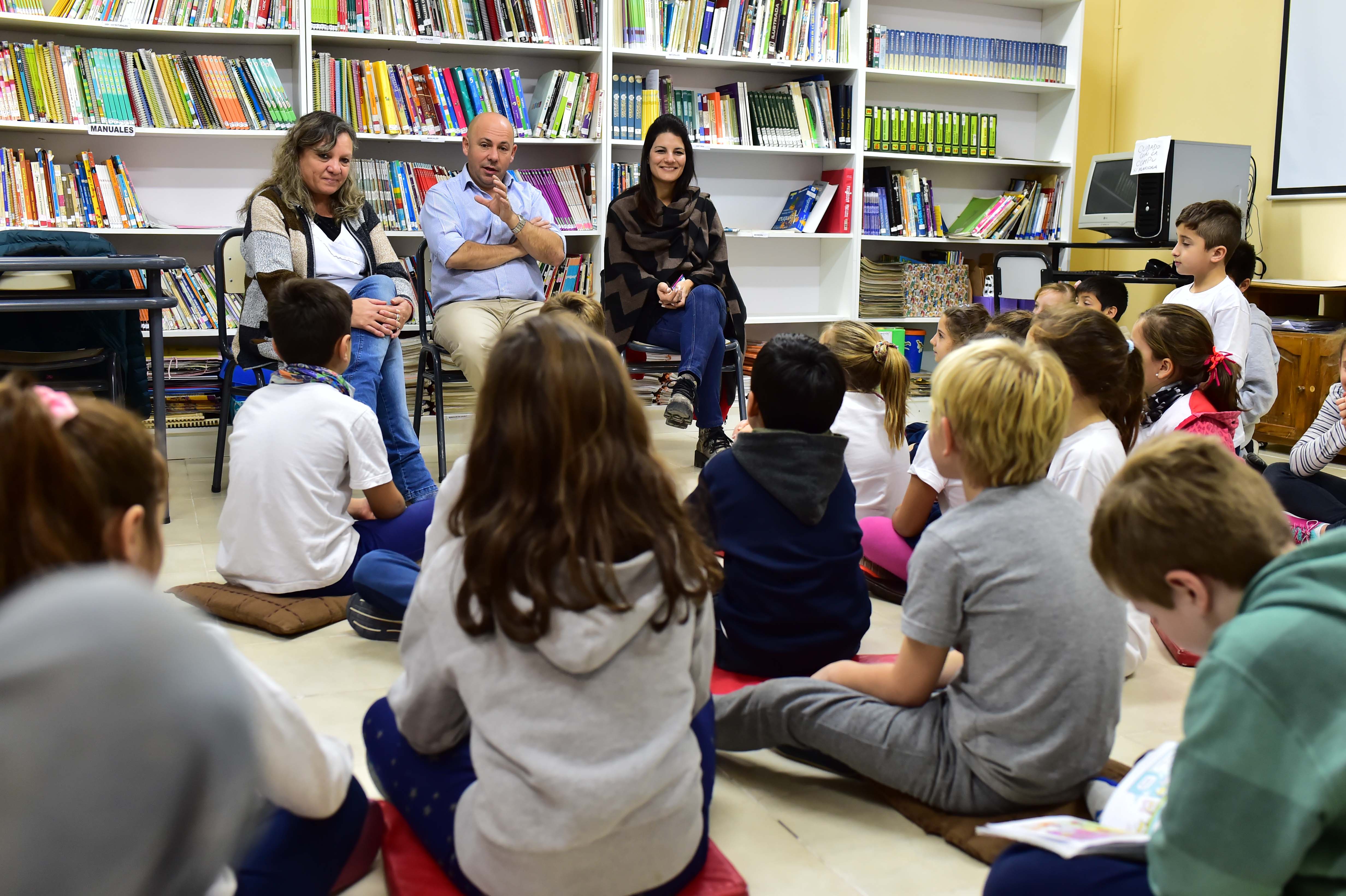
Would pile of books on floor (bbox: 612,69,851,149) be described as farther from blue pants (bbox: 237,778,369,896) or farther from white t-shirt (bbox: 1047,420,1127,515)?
blue pants (bbox: 237,778,369,896)

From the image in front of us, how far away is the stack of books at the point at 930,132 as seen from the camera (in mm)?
5031

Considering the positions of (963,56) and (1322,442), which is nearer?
(1322,442)

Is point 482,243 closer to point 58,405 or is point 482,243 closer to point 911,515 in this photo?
point 911,515

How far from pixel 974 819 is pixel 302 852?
0.86 metres

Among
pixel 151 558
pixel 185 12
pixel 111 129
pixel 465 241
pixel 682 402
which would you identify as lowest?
pixel 682 402

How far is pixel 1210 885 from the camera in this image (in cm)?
84

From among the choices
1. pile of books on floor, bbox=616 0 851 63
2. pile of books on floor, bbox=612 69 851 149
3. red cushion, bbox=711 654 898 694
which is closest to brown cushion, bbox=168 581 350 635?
red cushion, bbox=711 654 898 694

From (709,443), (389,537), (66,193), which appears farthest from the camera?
(66,193)

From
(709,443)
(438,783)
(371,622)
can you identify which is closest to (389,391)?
(709,443)

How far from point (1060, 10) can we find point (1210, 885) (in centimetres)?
538

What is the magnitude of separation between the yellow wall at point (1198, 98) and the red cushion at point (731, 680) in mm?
3704

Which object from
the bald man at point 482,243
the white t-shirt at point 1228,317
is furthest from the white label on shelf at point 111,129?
the white t-shirt at point 1228,317

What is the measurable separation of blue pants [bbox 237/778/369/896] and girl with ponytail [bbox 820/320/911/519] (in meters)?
1.43

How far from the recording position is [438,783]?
1.27 metres
